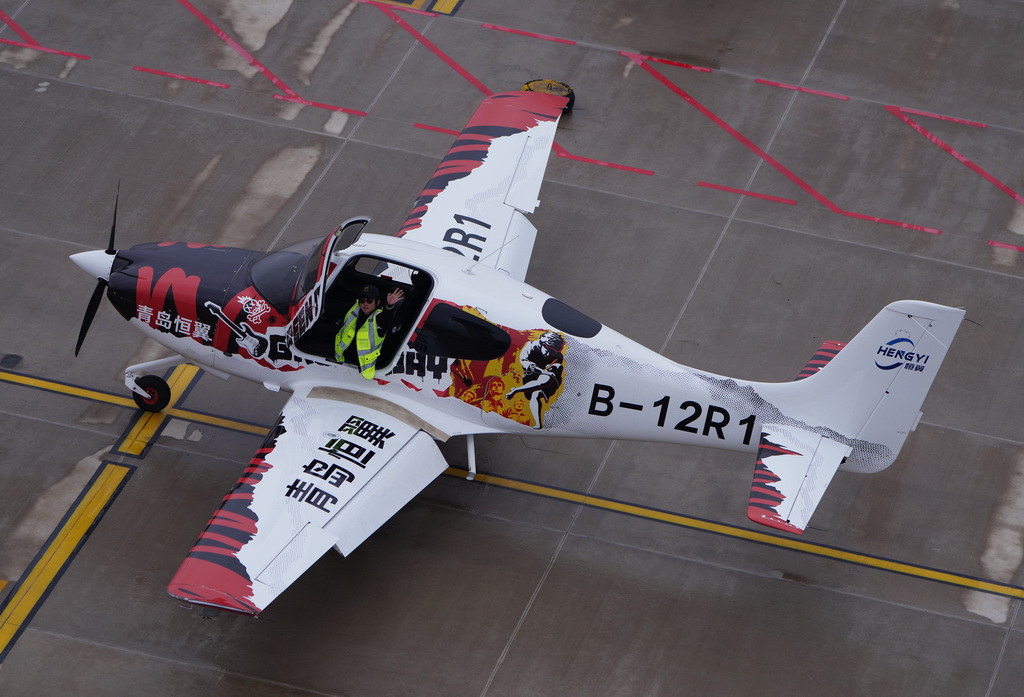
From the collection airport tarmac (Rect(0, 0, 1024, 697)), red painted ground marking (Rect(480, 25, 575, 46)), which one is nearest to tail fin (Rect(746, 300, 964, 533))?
airport tarmac (Rect(0, 0, 1024, 697))

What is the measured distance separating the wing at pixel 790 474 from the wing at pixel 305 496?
3.32 m

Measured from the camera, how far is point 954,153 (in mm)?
17562

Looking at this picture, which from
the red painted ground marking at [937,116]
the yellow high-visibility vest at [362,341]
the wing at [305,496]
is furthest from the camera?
the red painted ground marking at [937,116]

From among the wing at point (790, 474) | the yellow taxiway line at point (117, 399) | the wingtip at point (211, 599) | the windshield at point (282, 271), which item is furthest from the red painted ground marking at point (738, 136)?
the wingtip at point (211, 599)

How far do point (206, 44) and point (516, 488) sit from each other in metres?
9.92

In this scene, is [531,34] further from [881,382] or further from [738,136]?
[881,382]

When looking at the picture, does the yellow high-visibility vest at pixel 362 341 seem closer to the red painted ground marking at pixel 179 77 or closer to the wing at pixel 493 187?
the wing at pixel 493 187

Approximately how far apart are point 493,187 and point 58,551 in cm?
660

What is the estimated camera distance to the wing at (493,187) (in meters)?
14.4

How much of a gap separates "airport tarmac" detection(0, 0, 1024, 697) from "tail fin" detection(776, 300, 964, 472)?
1.82m

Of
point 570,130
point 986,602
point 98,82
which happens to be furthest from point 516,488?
point 98,82

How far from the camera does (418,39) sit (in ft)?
63.7

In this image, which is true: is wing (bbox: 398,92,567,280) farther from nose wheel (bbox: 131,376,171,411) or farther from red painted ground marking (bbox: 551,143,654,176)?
nose wheel (bbox: 131,376,171,411)

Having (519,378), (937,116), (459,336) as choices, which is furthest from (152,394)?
(937,116)
